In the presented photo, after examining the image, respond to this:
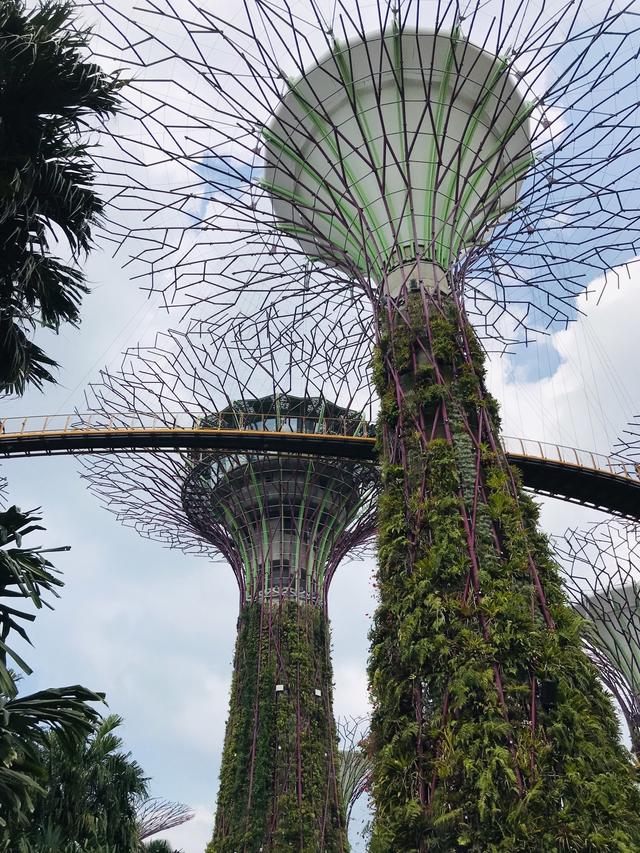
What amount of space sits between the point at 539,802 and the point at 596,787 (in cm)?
61

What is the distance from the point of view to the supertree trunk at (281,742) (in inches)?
818

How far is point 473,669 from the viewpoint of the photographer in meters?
8.50

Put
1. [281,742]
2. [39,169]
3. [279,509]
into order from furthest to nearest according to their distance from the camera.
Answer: [279,509] → [281,742] → [39,169]

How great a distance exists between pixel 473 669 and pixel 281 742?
15.5 metres

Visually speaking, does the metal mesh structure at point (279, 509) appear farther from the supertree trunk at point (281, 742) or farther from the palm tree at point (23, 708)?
the palm tree at point (23, 708)

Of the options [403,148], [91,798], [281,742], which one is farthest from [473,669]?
[281,742]

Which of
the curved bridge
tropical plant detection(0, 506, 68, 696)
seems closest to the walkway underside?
the curved bridge

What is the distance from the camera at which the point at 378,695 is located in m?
9.31

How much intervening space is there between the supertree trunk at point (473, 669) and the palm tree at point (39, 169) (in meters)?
5.31

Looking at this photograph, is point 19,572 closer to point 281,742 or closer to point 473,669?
point 473,669

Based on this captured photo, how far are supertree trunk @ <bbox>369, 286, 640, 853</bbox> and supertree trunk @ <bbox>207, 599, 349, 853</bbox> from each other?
13.8 metres

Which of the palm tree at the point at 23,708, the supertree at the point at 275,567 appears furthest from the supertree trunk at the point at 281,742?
the palm tree at the point at 23,708

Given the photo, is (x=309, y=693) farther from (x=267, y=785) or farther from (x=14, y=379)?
(x=14, y=379)

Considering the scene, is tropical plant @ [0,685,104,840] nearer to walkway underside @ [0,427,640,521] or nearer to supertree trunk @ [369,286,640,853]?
supertree trunk @ [369,286,640,853]
